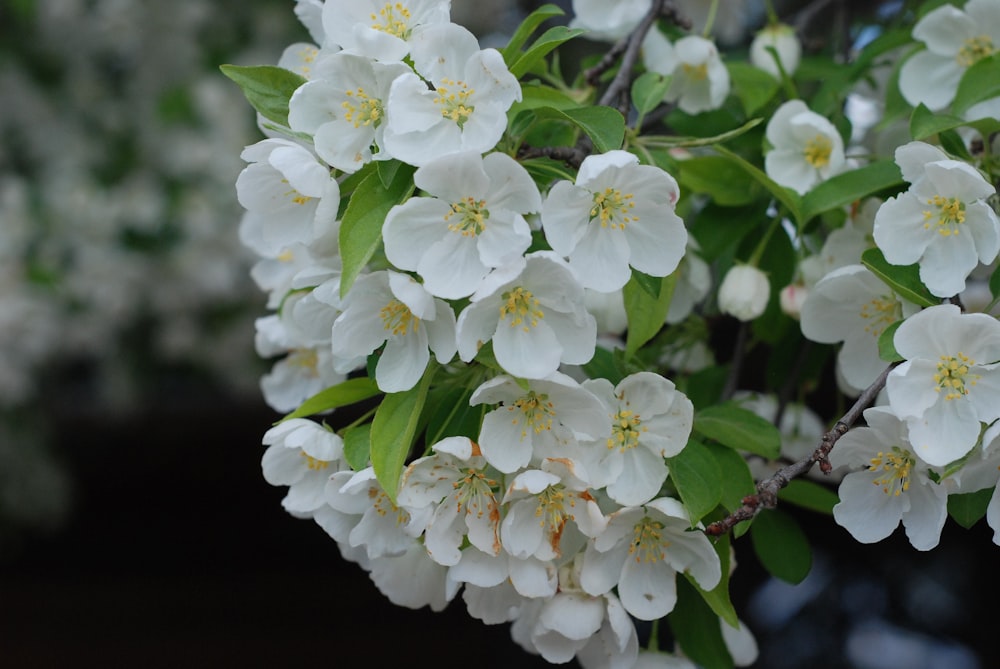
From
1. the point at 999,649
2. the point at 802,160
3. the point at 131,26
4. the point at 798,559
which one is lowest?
the point at 999,649

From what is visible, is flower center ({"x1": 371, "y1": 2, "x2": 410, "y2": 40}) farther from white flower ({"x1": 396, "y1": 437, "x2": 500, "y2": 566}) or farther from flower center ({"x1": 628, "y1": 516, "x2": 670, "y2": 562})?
flower center ({"x1": 628, "y1": 516, "x2": 670, "y2": 562})

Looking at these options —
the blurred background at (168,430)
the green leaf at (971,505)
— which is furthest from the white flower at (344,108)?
the blurred background at (168,430)

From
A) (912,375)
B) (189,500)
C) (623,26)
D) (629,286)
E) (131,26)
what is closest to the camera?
(912,375)

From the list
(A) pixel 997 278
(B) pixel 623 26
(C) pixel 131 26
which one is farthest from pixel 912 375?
(C) pixel 131 26

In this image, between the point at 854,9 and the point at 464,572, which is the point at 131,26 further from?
the point at 464,572

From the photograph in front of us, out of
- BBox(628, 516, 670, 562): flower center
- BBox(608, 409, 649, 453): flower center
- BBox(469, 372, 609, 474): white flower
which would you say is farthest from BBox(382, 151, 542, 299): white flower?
BBox(628, 516, 670, 562): flower center

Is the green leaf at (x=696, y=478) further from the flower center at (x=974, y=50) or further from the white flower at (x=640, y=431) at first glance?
the flower center at (x=974, y=50)
